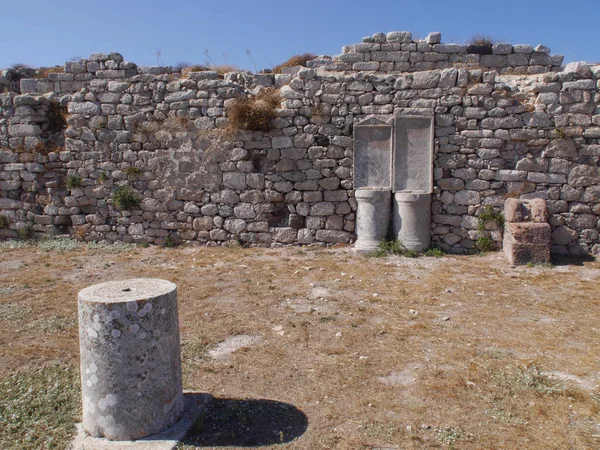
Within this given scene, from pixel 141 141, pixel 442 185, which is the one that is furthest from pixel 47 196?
pixel 442 185

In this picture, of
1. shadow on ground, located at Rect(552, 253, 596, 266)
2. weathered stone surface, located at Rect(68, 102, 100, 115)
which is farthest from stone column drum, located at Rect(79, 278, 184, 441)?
weathered stone surface, located at Rect(68, 102, 100, 115)

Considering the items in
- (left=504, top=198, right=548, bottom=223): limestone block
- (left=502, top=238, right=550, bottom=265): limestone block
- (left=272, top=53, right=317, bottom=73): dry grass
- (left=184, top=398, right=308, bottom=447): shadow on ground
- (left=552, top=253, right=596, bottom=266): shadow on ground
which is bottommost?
(left=184, top=398, right=308, bottom=447): shadow on ground

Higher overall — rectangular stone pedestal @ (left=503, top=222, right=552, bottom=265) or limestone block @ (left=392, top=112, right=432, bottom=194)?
limestone block @ (left=392, top=112, right=432, bottom=194)

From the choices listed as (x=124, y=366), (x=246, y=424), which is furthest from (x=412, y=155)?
(x=124, y=366)

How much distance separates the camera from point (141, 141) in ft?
32.3

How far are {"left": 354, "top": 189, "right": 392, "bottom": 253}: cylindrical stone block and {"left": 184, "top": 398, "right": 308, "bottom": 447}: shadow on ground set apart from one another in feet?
17.8

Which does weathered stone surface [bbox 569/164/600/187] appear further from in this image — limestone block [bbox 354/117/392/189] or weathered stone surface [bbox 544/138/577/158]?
limestone block [bbox 354/117/392/189]

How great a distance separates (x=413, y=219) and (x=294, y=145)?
266 cm

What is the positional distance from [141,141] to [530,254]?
7604 millimetres

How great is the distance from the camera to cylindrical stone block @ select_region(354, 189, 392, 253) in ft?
29.1

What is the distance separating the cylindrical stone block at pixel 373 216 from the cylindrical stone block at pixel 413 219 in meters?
0.24

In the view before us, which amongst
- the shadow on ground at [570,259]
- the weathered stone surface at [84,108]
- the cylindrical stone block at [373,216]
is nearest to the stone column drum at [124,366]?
the cylindrical stone block at [373,216]

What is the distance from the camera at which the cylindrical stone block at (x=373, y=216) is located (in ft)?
29.1

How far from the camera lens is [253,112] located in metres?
9.20
